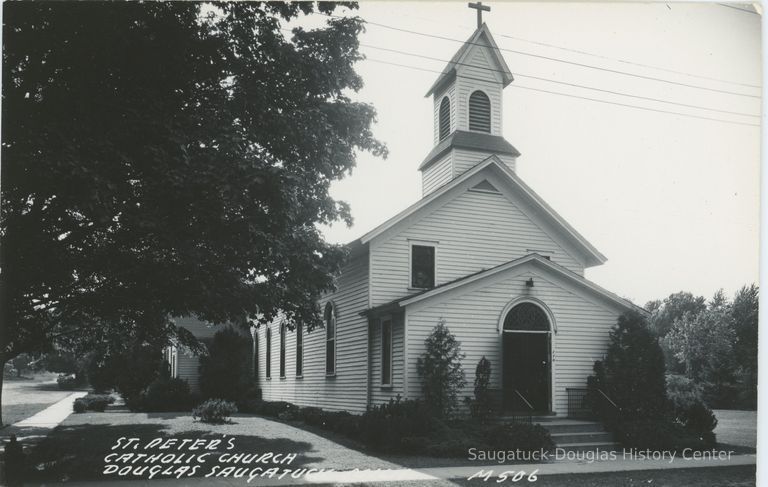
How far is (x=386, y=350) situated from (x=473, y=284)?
3.19m

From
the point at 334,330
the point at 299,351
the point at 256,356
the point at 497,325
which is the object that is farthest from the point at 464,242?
the point at 256,356

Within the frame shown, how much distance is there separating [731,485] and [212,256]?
10.1 metres

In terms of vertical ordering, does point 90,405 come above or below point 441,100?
below

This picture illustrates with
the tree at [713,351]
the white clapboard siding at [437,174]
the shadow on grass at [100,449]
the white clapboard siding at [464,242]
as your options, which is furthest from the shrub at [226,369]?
the tree at [713,351]

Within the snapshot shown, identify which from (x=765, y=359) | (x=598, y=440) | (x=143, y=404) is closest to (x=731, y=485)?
(x=765, y=359)

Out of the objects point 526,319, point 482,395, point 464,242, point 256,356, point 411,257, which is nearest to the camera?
point 482,395

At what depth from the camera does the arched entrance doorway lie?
57.7 ft

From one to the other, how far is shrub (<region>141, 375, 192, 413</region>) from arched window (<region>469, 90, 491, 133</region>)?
17737 millimetres

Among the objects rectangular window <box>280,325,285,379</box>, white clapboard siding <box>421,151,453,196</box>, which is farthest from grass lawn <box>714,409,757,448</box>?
rectangular window <box>280,325,285,379</box>

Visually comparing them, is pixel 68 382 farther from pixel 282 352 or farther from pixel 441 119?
pixel 441 119

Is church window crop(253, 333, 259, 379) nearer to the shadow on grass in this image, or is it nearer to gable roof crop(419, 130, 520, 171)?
the shadow on grass

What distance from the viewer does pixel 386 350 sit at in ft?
59.5

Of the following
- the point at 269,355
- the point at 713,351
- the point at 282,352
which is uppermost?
the point at 282,352

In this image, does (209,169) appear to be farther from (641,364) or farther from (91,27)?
(641,364)
